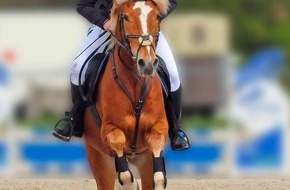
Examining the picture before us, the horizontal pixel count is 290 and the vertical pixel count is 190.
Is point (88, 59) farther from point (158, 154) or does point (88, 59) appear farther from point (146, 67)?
point (146, 67)

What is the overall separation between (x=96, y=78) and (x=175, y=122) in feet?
2.09

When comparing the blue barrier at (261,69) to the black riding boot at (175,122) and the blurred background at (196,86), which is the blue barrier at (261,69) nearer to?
the blurred background at (196,86)

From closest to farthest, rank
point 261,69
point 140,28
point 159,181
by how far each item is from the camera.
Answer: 1. point 140,28
2. point 159,181
3. point 261,69

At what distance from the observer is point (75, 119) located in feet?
24.6

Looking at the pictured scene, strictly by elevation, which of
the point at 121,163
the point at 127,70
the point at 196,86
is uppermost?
the point at 127,70

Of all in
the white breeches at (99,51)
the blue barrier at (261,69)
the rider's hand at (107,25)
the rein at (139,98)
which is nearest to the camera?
the rein at (139,98)

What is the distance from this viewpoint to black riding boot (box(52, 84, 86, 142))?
7465 millimetres

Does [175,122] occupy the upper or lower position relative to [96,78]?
lower

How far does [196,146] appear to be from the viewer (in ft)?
53.7

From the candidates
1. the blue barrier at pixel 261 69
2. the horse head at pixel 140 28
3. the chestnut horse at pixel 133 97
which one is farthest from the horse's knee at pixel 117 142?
the blue barrier at pixel 261 69

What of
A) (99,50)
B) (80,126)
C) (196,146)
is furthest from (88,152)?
(196,146)

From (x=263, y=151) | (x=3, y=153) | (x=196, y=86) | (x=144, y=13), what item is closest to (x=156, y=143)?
(x=144, y=13)

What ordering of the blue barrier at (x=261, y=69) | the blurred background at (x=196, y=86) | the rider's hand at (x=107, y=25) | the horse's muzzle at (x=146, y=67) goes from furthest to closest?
the blue barrier at (x=261, y=69) → the blurred background at (x=196, y=86) → the rider's hand at (x=107, y=25) → the horse's muzzle at (x=146, y=67)

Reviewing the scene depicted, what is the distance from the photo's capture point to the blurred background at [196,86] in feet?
53.9
